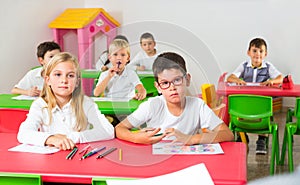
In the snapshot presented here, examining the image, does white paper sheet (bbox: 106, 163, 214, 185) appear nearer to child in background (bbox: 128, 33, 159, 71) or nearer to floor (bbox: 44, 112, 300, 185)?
child in background (bbox: 128, 33, 159, 71)

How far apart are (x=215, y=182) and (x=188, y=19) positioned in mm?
4706

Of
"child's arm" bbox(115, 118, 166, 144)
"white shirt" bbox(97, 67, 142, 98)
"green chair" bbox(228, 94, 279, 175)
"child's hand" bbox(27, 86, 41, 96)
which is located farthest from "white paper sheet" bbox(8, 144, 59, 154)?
"green chair" bbox(228, 94, 279, 175)

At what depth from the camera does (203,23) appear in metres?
5.91

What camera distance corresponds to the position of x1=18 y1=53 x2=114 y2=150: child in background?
71.4 inches

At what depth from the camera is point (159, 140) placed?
1.75 meters

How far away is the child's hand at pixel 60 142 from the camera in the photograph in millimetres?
1834

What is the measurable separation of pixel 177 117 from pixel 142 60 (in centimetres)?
25

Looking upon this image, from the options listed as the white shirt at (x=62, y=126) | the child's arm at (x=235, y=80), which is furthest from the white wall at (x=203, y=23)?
the white shirt at (x=62, y=126)

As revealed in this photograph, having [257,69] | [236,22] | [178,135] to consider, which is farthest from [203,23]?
[178,135]

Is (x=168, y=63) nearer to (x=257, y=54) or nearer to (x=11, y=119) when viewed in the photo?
(x=11, y=119)

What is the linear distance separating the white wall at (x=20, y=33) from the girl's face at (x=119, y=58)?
3.15m

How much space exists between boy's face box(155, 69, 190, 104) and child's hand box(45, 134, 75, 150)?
51cm

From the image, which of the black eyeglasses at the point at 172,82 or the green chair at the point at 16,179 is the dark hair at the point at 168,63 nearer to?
the black eyeglasses at the point at 172,82

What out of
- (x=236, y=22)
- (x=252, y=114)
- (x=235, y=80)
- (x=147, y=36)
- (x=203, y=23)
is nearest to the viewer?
(x=147, y=36)
